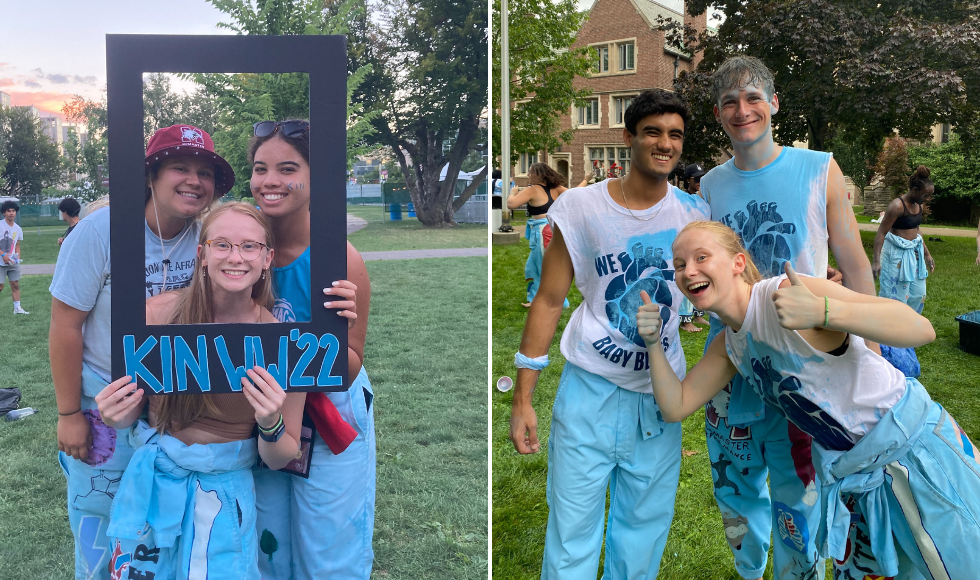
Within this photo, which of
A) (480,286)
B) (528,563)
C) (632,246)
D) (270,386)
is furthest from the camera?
(480,286)

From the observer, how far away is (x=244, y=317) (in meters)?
1.57

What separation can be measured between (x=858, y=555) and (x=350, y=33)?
2.09 metres

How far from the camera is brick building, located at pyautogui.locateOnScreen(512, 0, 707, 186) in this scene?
379 inches

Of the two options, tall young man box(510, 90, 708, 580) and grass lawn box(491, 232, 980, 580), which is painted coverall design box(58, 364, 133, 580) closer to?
tall young man box(510, 90, 708, 580)

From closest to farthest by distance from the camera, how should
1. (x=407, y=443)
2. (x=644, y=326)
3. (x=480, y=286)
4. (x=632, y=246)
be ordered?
1. (x=644, y=326)
2. (x=632, y=246)
3. (x=407, y=443)
4. (x=480, y=286)

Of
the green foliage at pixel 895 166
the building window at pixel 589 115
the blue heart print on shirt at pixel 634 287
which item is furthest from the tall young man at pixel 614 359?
the building window at pixel 589 115

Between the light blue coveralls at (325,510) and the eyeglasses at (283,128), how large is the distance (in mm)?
691

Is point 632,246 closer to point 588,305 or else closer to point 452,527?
Result: point 588,305

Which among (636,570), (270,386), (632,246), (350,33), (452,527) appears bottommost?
(452,527)

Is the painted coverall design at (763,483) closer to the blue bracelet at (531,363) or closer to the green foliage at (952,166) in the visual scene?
the blue bracelet at (531,363)

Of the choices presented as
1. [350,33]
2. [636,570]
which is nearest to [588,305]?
[636,570]

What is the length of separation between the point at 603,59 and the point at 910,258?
12915mm

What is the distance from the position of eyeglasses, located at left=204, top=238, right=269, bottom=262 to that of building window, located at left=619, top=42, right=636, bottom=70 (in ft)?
41.3

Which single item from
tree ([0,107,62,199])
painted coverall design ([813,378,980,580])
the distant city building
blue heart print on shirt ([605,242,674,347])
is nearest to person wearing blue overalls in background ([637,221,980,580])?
painted coverall design ([813,378,980,580])
